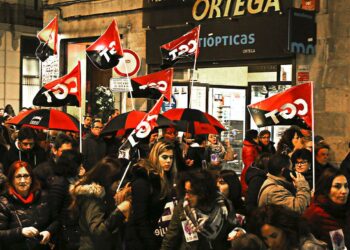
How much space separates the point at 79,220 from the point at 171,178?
124 centimetres

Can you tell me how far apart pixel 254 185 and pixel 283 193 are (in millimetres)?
776

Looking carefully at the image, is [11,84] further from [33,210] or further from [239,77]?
[33,210]

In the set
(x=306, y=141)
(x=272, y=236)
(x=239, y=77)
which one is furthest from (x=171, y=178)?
(x=239, y=77)

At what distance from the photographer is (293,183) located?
8125 millimetres

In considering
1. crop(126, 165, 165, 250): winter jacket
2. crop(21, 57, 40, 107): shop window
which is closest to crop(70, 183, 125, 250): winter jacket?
crop(126, 165, 165, 250): winter jacket

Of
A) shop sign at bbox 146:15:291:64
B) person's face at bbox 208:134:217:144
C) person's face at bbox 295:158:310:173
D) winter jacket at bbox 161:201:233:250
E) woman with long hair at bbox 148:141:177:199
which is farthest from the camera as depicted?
shop sign at bbox 146:15:291:64

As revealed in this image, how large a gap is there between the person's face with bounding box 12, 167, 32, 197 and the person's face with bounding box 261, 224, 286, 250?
3.17m

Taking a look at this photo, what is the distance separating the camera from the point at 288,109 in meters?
10.1

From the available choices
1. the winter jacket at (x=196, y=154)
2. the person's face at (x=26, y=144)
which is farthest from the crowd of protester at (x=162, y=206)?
the winter jacket at (x=196, y=154)

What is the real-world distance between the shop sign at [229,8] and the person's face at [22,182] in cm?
1006

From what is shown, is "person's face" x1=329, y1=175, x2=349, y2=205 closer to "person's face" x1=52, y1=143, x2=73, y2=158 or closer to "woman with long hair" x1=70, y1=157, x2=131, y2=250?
"woman with long hair" x1=70, y1=157, x2=131, y2=250

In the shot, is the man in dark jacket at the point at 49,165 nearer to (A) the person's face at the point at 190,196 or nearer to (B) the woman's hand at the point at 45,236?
(B) the woman's hand at the point at 45,236

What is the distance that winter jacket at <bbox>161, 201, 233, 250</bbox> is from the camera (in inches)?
258

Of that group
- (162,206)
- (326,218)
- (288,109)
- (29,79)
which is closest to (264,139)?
(288,109)
